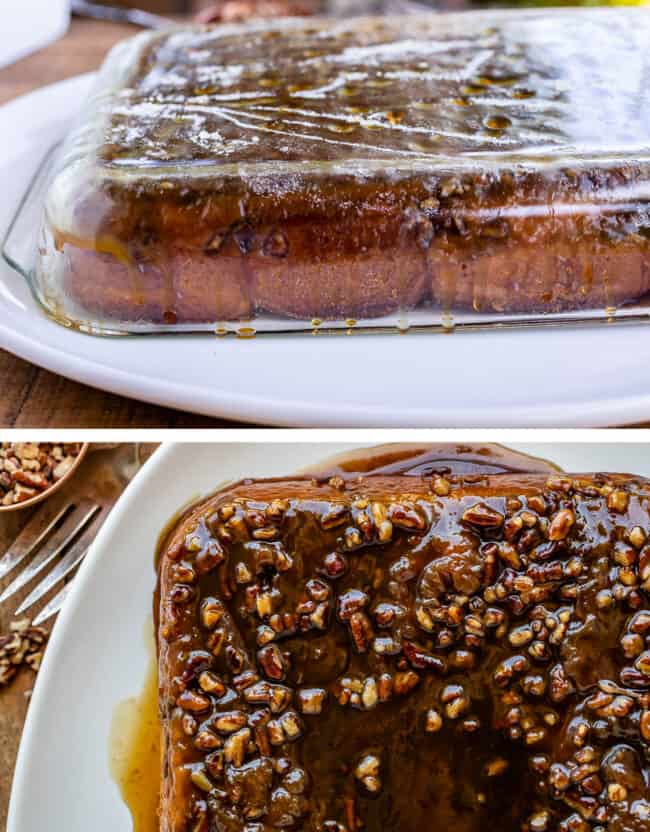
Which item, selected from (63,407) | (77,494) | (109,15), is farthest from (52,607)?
(109,15)

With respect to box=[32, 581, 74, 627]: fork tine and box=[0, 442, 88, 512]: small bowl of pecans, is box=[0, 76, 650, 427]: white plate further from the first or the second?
box=[32, 581, 74, 627]: fork tine

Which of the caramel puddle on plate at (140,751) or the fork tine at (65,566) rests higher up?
the fork tine at (65,566)

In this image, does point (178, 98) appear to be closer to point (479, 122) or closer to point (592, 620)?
point (479, 122)

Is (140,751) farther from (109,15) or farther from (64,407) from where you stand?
(109,15)

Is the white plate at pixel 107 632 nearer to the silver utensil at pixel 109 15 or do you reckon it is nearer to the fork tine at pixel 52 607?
the fork tine at pixel 52 607

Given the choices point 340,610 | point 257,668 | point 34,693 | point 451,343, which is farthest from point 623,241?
point 34,693

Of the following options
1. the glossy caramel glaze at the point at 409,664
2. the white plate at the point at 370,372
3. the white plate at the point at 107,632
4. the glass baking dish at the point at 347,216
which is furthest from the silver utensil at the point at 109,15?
the glossy caramel glaze at the point at 409,664
